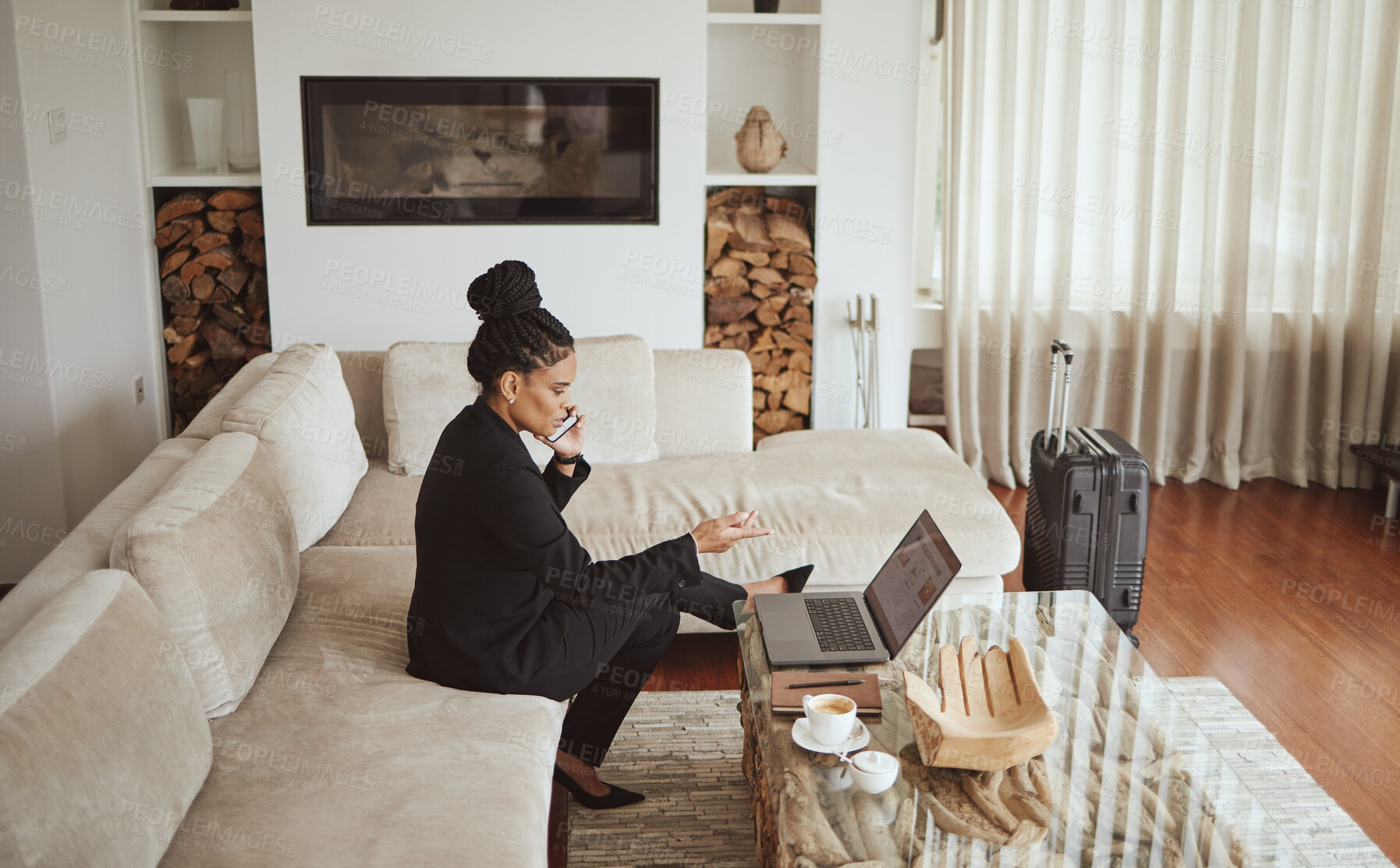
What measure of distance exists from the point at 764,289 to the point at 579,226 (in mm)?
692

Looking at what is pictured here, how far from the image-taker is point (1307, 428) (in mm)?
4355

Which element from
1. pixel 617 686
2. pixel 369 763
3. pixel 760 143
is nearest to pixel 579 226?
pixel 760 143

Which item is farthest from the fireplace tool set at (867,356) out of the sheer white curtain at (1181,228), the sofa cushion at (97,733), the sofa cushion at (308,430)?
the sofa cushion at (97,733)

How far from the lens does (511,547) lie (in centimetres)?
191

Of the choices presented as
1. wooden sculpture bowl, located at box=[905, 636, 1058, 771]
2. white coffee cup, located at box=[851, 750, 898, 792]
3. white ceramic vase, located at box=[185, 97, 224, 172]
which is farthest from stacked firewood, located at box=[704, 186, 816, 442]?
white coffee cup, located at box=[851, 750, 898, 792]

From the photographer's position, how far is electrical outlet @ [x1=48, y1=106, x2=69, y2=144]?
311 cm

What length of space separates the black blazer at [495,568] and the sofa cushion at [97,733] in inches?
16.4

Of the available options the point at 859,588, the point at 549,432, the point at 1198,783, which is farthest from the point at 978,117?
the point at 1198,783

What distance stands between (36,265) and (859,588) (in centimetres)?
225

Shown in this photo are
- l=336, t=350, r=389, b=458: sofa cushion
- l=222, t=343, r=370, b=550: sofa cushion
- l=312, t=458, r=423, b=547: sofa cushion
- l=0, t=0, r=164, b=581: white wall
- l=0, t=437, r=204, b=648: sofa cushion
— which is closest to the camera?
l=0, t=437, r=204, b=648: sofa cushion

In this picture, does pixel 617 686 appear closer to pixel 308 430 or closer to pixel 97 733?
pixel 308 430

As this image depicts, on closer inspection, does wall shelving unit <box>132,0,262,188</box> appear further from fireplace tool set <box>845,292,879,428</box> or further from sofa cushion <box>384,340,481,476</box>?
fireplace tool set <box>845,292,879,428</box>

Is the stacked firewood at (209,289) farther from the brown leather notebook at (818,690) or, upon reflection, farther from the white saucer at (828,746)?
the white saucer at (828,746)

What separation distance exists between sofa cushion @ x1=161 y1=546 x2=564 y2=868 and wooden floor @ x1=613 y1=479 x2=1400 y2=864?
0.92 metres
